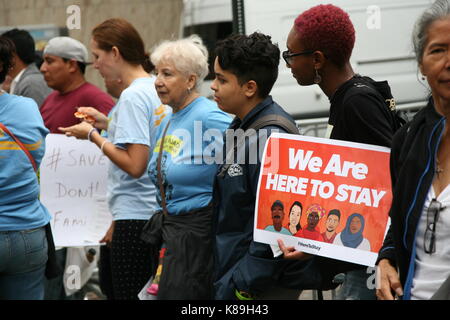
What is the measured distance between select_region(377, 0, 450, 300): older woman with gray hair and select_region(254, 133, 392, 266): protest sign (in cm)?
64

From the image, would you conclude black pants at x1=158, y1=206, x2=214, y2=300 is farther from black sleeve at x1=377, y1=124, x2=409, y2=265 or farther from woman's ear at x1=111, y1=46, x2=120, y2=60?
black sleeve at x1=377, y1=124, x2=409, y2=265

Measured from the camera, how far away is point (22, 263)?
497cm

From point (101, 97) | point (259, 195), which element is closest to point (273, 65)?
point (259, 195)

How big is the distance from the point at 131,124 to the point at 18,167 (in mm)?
740

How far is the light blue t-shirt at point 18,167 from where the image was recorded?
490 cm

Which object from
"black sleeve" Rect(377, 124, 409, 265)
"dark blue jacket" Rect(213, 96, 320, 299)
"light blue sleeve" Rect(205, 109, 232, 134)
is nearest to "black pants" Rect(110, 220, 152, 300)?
"light blue sleeve" Rect(205, 109, 232, 134)

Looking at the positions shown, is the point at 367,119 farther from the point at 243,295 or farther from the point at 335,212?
the point at 243,295

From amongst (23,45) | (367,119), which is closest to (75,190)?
(23,45)

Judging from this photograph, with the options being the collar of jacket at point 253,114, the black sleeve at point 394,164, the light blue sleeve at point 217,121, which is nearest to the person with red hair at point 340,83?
the collar of jacket at point 253,114

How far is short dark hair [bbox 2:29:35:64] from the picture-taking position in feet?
23.5

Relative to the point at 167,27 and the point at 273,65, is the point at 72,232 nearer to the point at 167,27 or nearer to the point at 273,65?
the point at 273,65

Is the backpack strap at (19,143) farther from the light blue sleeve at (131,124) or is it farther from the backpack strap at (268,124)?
the backpack strap at (268,124)

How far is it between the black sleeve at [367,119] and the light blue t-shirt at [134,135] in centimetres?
183
